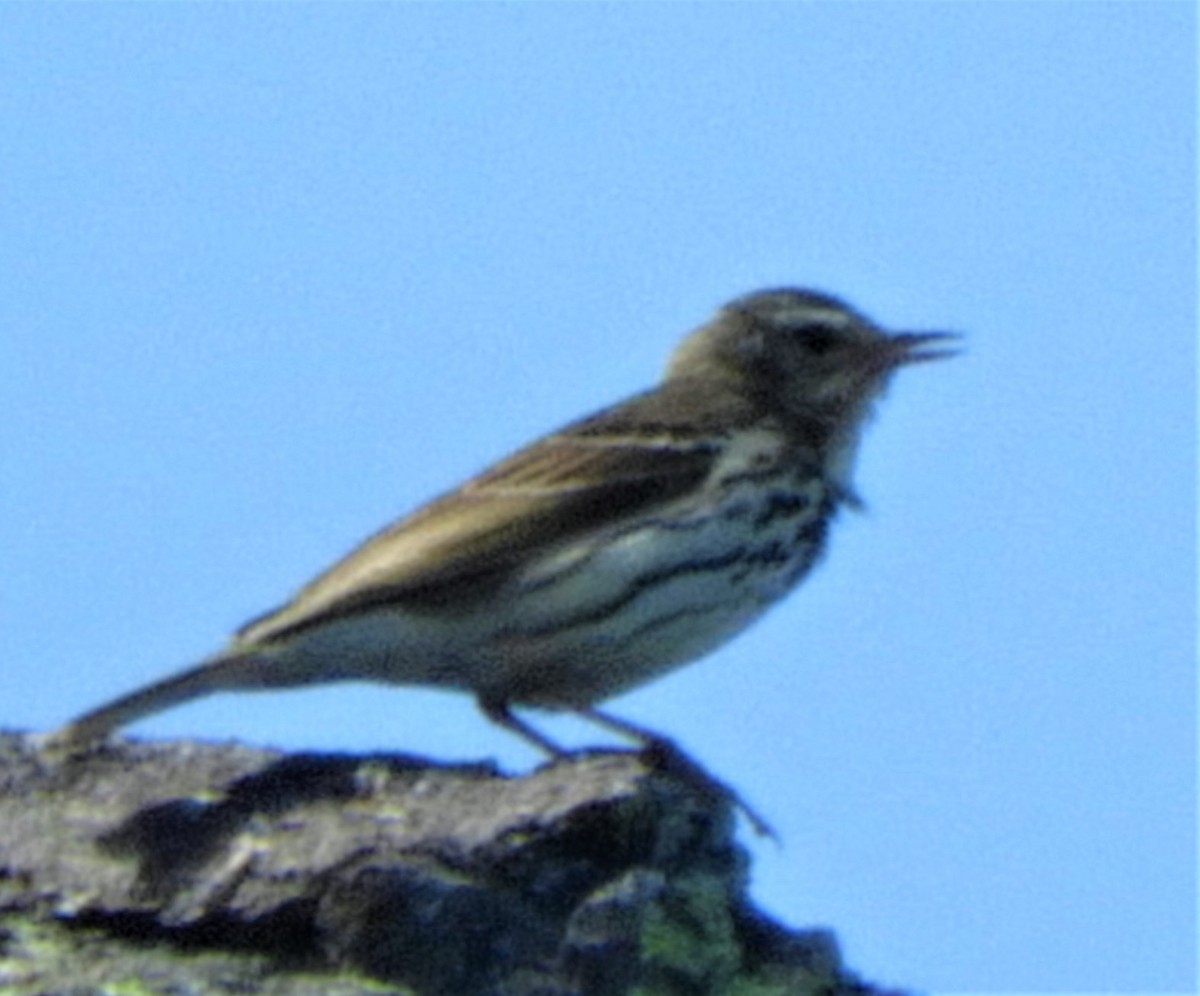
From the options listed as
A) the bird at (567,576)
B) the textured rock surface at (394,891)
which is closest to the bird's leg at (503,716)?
the bird at (567,576)

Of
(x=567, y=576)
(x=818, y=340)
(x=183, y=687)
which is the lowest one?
(x=183, y=687)

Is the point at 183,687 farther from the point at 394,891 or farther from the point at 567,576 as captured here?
the point at 394,891

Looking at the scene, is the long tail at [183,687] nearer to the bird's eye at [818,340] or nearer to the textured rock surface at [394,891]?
the textured rock surface at [394,891]

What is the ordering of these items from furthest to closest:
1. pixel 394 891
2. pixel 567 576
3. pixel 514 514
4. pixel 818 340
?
pixel 818 340 < pixel 514 514 < pixel 567 576 < pixel 394 891

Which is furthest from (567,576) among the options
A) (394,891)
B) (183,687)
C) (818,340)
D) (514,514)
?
(394,891)

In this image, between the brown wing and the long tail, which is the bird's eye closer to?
the brown wing

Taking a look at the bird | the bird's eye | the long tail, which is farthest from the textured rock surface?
the bird's eye

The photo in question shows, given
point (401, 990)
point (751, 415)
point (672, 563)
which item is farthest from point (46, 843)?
point (751, 415)
